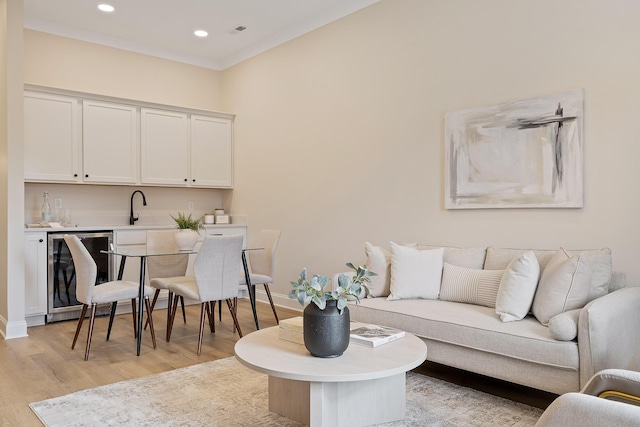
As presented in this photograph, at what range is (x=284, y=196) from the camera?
5.53 meters

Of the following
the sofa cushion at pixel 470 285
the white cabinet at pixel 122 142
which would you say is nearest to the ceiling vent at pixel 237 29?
the white cabinet at pixel 122 142

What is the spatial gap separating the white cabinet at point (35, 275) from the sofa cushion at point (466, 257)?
12.0 ft

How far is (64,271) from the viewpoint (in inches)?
186

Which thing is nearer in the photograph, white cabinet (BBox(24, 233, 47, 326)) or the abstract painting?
the abstract painting

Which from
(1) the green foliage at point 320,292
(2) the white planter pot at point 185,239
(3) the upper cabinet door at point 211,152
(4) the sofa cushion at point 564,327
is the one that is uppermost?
(3) the upper cabinet door at point 211,152

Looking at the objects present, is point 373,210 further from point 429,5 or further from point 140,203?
point 140,203

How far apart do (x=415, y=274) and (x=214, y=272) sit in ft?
5.06

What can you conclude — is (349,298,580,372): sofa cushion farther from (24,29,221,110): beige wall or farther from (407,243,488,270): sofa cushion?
(24,29,221,110): beige wall

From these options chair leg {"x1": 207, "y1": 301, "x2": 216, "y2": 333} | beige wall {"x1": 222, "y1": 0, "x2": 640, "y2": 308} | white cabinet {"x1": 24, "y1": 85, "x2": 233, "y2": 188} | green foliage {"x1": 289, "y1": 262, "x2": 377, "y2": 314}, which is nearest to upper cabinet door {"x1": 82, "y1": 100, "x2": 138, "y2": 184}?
white cabinet {"x1": 24, "y1": 85, "x2": 233, "y2": 188}

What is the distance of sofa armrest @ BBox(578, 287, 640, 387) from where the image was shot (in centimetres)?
233

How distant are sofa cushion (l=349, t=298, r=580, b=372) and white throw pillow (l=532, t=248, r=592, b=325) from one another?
0.10 m

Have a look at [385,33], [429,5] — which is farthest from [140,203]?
[429,5]

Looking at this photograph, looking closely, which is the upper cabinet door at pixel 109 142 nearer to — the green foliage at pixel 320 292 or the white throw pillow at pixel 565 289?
the green foliage at pixel 320 292

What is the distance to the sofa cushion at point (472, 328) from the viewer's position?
8.08 ft
